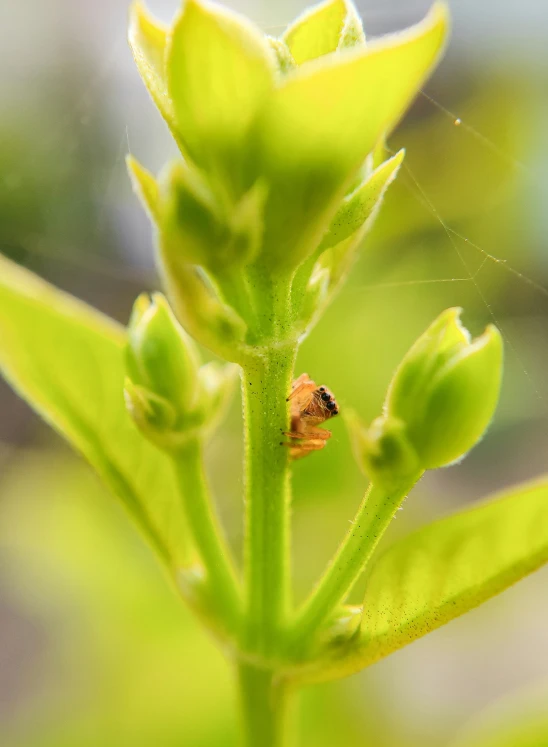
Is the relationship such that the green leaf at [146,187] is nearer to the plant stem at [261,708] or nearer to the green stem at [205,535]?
the green stem at [205,535]

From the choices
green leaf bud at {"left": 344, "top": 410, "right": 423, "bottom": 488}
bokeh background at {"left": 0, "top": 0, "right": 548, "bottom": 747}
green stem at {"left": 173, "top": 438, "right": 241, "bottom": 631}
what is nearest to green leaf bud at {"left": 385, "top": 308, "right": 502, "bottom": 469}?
green leaf bud at {"left": 344, "top": 410, "right": 423, "bottom": 488}

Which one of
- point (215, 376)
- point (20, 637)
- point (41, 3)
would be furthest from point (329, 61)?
point (20, 637)

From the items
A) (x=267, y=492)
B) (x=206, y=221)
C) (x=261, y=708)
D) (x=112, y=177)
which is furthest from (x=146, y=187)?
(x=112, y=177)

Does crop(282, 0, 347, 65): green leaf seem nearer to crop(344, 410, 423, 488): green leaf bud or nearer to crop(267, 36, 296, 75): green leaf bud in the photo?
crop(267, 36, 296, 75): green leaf bud

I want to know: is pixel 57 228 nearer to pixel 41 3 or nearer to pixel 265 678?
pixel 41 3

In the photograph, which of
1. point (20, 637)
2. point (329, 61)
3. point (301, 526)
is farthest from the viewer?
point (20, 637)

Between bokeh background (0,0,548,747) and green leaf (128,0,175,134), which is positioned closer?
green leaf (128,0,175,134)
